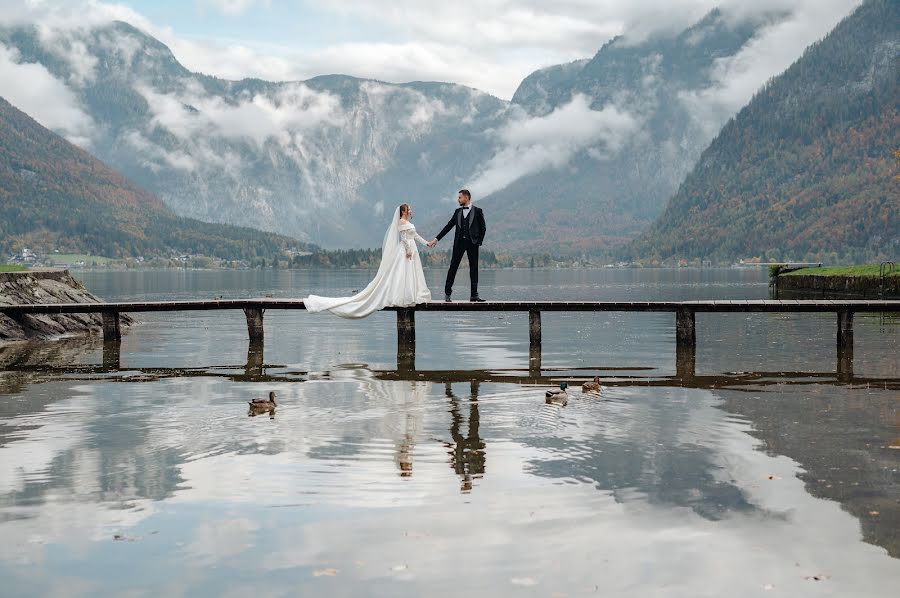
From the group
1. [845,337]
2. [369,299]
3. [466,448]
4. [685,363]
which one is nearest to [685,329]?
[685,363]

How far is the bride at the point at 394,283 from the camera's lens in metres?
31.8

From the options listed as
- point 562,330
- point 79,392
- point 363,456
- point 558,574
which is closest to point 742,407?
point 363,456

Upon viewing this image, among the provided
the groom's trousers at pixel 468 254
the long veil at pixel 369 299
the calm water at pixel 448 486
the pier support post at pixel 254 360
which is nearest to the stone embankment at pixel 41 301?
the pier support post at pixel 254 360

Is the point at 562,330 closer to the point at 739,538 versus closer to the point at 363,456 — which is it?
the point at 363,456

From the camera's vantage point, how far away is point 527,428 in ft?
59.7

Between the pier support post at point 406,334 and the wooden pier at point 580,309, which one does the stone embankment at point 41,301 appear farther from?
the pier support post at point 406,334

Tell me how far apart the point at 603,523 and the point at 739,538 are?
151 centimetres

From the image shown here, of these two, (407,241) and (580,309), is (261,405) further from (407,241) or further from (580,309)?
(580,309)

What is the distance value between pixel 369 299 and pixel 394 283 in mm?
993

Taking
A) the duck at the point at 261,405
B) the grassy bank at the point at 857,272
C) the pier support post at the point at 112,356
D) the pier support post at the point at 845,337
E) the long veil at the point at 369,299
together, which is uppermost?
the grassy bank at the point at 857,272

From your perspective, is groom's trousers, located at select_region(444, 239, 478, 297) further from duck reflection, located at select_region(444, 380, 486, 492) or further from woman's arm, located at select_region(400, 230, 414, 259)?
duck reflection, located at select_region(444, 380, 486, 492)

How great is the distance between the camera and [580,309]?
34.2 metres

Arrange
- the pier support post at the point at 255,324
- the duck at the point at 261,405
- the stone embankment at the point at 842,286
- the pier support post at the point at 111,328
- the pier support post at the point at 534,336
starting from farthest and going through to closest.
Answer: the stone embankment at the point at 842,286, the pier support post at the point at 111,328, the pier support post at the point at 255,324, the pier support post at the point at 534,336, the duck at the point at 261,405

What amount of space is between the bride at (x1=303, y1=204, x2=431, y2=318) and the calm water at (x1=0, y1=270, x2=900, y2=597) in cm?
512
